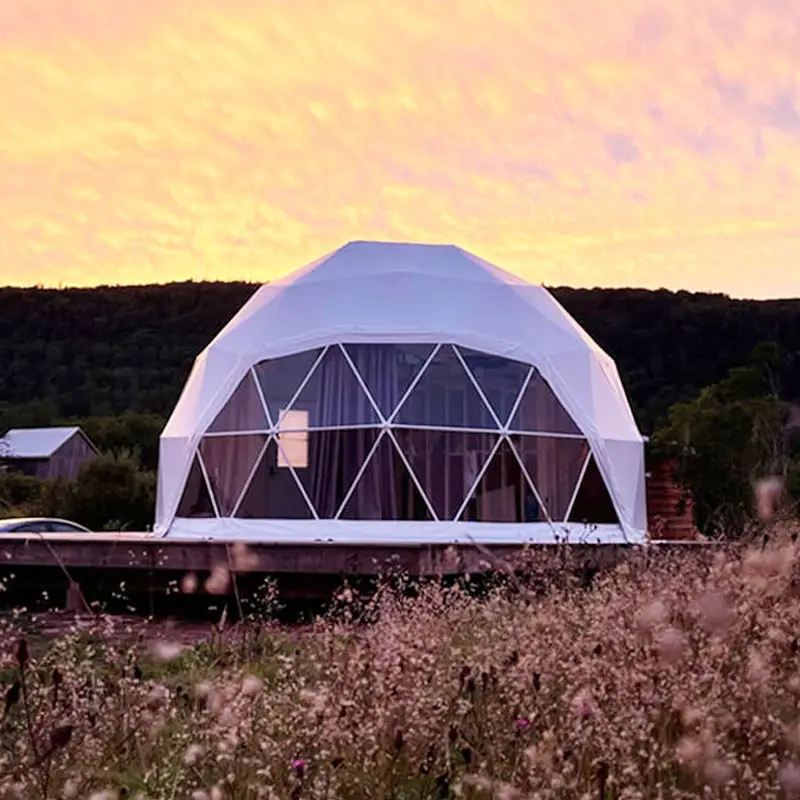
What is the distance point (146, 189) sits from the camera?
13.2m

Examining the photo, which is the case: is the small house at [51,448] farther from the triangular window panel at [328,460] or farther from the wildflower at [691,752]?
the wildflower at [691,752]

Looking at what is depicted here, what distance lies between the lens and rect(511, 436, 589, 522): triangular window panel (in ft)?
44.3

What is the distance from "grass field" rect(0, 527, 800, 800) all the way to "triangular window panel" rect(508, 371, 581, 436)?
9744 mm

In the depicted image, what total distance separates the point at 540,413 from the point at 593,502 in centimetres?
126

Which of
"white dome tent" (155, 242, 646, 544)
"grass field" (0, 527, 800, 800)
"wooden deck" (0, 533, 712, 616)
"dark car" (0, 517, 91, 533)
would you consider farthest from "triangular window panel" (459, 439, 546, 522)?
"grass field" (0, 527, 800, 800)

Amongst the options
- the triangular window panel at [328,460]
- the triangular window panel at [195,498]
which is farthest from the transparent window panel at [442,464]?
the triangular window panel at [195,498]

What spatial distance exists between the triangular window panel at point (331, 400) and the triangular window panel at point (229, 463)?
0.49 metres

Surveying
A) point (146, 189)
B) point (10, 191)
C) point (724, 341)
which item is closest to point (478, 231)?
point (146, 189)

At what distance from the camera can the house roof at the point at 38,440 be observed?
42.3 meters

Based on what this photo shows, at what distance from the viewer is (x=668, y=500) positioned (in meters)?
20.0

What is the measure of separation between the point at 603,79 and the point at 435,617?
20.9 ft

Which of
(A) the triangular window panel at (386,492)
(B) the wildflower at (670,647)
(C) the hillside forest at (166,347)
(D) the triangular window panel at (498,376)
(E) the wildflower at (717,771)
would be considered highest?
(C) the hillside forest at (166,347)

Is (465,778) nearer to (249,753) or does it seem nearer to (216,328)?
(249,753)

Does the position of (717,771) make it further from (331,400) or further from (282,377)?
(282,377)
